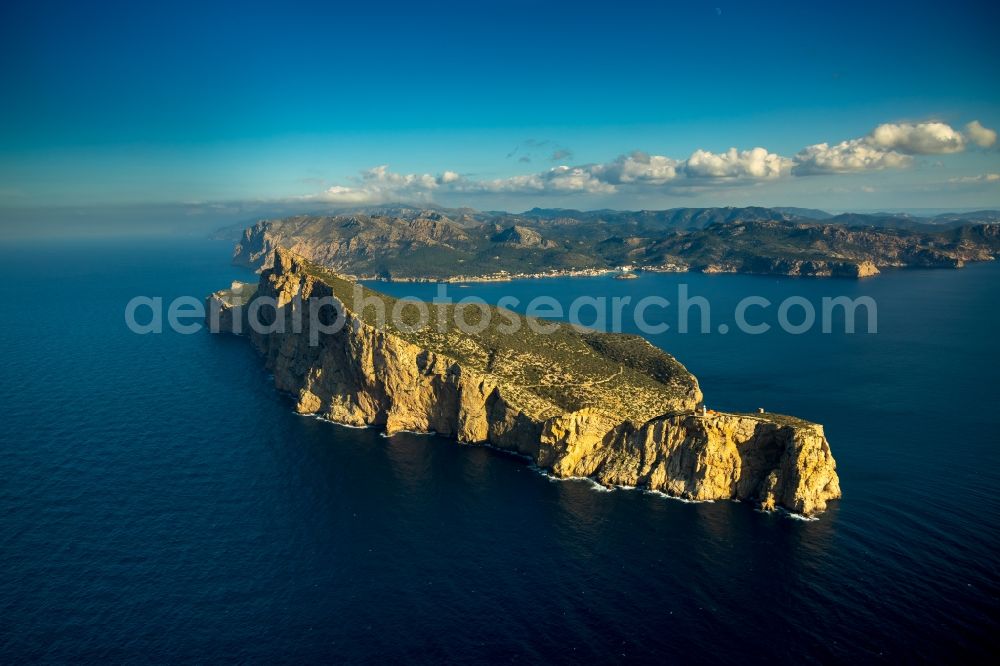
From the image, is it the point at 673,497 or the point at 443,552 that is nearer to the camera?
the point at 443,552

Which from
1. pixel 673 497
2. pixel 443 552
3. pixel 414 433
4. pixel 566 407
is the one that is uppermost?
pixel 566 407

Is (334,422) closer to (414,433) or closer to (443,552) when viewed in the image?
(414,433)

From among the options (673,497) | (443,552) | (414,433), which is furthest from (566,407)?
(443,552)

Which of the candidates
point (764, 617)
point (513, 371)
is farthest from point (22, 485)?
point (764, 617)

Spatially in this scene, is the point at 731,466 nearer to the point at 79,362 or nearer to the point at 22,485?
the point at 22,485

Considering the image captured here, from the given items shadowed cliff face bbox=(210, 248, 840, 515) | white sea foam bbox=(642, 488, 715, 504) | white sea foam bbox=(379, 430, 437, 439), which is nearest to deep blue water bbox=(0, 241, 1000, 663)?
white sea foam bbox=(642, 488, 715, 504)

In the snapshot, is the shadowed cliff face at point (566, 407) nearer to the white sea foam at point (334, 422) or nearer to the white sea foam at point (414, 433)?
the white sea foam at point (414, 433)

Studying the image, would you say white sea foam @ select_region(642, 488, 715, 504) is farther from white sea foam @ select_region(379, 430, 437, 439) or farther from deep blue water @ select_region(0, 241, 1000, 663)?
white sea foam @ select_region(379, 430, 437, 439)
